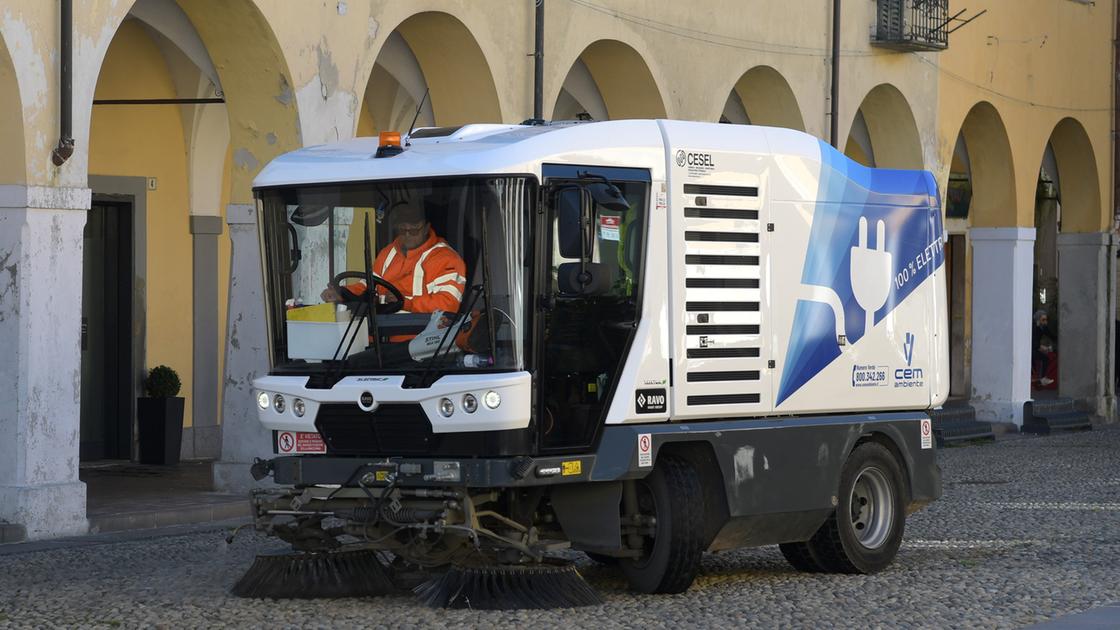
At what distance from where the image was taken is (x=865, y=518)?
12.2 meters

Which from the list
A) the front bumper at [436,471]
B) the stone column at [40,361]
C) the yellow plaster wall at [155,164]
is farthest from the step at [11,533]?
the yellow plaster wall at [155,164]

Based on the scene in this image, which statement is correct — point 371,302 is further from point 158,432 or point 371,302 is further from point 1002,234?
point 1002,234

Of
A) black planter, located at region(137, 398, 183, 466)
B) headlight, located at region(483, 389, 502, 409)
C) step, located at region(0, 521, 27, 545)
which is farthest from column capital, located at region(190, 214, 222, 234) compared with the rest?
headlight, located at region(483, 389, 502, 409)

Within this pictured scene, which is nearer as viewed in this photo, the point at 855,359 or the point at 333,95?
the point at 855,359

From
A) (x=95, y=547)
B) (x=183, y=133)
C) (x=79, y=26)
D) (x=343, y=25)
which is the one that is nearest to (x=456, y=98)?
(x=343, y=25)

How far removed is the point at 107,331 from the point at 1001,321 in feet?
45.8

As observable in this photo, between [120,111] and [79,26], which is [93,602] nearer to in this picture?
[79,26]

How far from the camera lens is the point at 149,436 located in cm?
1955

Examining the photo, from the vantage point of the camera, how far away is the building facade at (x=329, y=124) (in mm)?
13602

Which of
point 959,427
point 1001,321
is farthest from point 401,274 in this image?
point 1001,321

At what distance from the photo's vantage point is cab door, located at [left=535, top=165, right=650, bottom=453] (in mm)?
10188

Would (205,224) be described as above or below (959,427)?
above

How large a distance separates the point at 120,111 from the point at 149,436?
3318 millimetres

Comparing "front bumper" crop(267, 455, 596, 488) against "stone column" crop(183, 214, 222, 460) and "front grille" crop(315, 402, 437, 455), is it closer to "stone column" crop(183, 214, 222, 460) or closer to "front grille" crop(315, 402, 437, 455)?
"front grille" crop(315, 402, 437, 455)
